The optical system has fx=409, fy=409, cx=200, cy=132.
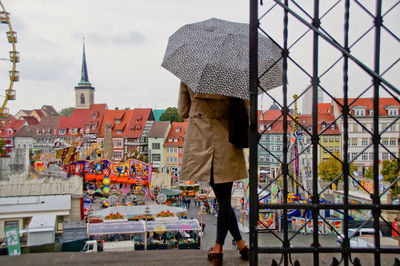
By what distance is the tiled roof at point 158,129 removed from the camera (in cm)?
4510

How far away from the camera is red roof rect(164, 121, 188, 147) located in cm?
4412

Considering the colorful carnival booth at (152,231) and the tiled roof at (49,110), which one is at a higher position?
the tiled roof at (49,110)

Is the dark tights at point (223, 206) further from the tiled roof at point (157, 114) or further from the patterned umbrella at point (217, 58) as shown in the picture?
the tiled roof at point (157, 114)

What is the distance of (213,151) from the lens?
9.71 ft

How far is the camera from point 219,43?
9.31ft

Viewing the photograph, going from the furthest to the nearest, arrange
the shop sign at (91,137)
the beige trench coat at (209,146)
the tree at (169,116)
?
1. the tree at (169,116)
2. the shop sign at (91,137)
3. the beige trench coat at (209,146)

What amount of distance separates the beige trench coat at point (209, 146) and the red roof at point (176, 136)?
4078 cm

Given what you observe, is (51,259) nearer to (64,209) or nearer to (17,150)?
(64,209)

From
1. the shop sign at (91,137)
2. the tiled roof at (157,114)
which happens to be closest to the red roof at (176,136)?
the shop sign at (91,137)

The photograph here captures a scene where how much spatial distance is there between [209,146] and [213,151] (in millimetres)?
47

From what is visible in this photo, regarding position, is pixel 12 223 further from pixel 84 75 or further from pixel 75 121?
pixel 84 75

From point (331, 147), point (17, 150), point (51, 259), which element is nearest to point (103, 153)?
point (17, 150)

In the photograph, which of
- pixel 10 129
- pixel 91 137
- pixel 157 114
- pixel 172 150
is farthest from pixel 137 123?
pixel 10 129

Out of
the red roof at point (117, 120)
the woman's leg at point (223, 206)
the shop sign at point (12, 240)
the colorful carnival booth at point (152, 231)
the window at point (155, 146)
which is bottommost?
the colorful carnival booth at point (152, 231)
